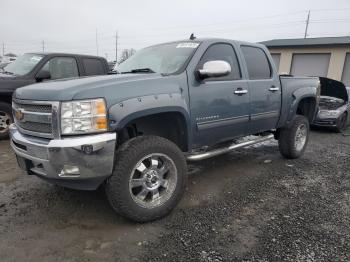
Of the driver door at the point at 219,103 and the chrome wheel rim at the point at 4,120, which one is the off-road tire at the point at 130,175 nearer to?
the driver door at the point at 219,103

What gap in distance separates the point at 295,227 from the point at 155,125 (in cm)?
188

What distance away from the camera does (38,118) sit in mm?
2963

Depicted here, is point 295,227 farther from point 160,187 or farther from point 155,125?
point 155,125

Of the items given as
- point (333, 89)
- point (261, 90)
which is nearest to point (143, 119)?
point (261, 90)

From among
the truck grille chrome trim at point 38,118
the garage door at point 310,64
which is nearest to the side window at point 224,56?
the truck grille chrome trim at point 38,118

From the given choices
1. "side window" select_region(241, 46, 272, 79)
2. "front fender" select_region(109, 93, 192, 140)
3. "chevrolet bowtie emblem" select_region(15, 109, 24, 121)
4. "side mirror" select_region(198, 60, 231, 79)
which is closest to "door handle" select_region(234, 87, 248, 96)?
"side window" select_region(241, 46, 272, 79)

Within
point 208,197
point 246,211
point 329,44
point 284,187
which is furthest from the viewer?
point 329,44

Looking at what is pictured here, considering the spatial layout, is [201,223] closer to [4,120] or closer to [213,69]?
[213,69]

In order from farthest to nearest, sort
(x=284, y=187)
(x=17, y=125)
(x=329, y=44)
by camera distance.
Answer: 1. (x=329, y=44)
2. (x=284, y=187)
3. (x=17, y=125)

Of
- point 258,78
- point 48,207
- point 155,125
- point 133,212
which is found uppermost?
point 258,78

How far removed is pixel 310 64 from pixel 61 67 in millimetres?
17639

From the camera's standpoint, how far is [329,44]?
19.0 m

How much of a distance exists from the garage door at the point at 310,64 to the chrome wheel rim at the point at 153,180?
63.1 ft

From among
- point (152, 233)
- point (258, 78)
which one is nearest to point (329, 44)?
point (258, 78)
